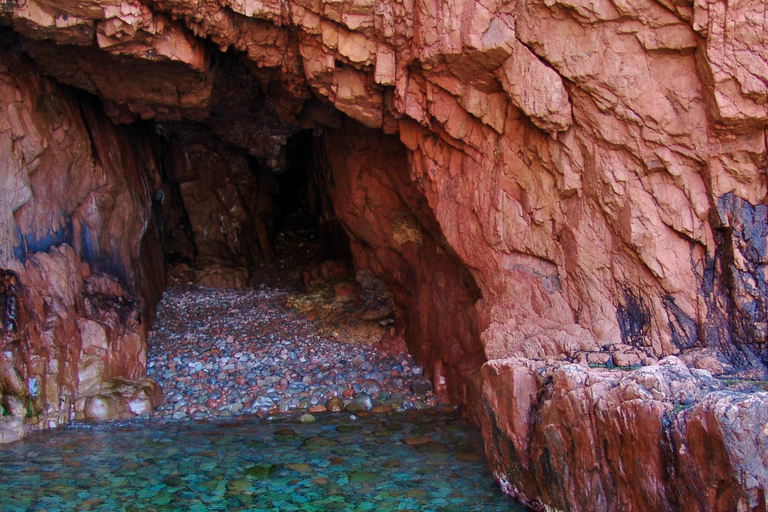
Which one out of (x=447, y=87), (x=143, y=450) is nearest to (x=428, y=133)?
Answer: (x=447, y=87)

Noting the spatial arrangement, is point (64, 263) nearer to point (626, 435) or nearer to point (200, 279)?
point (200, 279)

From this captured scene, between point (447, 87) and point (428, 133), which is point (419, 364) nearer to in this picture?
point (428, 133)

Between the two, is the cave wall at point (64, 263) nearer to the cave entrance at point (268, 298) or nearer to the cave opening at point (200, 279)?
the cave opening at point (200, 279)

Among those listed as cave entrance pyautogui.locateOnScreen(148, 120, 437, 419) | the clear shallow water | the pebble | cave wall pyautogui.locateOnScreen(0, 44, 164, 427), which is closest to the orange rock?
cave entrance pyautogui.locateOnScreen(148, 120, 437, 419)

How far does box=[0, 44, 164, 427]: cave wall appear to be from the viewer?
22.8 ft

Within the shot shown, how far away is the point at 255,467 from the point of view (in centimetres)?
591

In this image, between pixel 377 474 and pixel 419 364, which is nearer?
pixel 377 474

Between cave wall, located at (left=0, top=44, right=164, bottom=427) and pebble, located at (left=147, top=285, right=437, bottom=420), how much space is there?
1.64 feet

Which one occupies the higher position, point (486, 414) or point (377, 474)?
point (486, 414)

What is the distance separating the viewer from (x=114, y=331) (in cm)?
808

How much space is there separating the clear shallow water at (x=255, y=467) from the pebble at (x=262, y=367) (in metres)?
0.54

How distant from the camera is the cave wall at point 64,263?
22.8ft

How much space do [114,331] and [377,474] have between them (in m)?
4.25

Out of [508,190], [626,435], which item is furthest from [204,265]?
[626,435]
